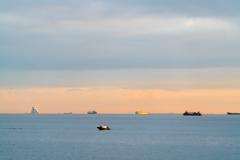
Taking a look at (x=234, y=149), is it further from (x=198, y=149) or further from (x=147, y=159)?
(x=147, y=159)

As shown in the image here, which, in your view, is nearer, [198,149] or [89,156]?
[89,156]

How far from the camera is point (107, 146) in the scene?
362ft

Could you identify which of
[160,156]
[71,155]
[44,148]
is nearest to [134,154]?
[160,156]

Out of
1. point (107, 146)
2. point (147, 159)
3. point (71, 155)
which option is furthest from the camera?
point (107, 146)

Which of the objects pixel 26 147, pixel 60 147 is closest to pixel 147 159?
pixel 60 147

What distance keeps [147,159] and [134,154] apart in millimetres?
8227

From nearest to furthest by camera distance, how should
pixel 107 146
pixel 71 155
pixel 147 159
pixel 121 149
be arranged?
1. pixel 147 159
2. pixel 71 155
3. pixel 121 149
4. pixel 107 146

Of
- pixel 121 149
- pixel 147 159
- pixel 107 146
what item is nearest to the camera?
pixel 147 159

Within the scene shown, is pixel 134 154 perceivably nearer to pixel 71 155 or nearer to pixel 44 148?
pixel 71 155

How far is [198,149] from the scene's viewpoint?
105 metres

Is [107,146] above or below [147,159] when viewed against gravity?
above

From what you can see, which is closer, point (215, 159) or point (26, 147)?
point (215, 159)

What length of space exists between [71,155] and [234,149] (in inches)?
2091

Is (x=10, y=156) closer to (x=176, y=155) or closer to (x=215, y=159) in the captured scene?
(x=176, y=155)
